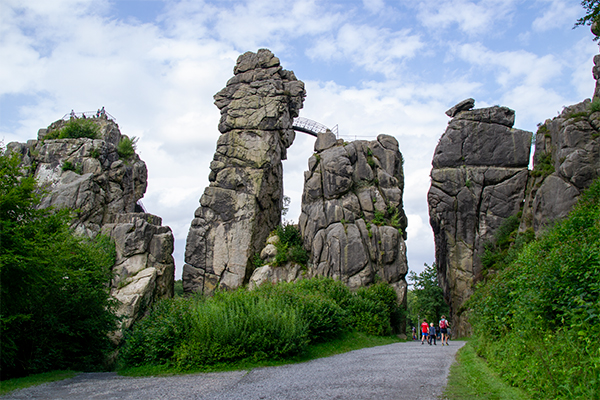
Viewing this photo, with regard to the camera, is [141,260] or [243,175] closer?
[141,260]

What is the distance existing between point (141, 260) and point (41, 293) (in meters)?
21.1

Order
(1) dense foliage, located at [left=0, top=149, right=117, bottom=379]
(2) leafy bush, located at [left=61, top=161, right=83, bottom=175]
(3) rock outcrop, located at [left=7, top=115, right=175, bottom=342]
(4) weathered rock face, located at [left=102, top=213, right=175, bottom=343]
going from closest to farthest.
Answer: (1) dense foliage, located at [left=0, top=149, right=117, bottom=379] → (4) weathered rock face, located at [left=102, top=213, right=175, bottom=343] → (3) rock outcrop, located at [left=7, top=115, right=175, bottom=342] → (2) leafy bush, located at [left=61, top=161, right=83, bottom=175]

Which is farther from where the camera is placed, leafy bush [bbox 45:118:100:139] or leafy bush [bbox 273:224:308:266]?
leafy bush [bbox 45:118:100:139]

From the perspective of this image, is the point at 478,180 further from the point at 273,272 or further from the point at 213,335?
the point at 213,335

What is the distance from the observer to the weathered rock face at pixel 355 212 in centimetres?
3503

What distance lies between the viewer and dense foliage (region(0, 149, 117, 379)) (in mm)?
12805

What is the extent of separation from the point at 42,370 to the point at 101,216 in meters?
25.7

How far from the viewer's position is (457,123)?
42.1 meters

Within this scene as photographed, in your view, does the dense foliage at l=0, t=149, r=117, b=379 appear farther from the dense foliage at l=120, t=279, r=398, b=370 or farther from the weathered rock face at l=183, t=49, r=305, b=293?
the weathered rock face at l=183, t=49, r=305, b=293

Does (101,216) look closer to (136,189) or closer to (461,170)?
(136,189)

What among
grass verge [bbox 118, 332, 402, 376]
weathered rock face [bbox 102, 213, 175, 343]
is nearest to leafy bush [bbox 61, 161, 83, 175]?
weathered rock face [bbox 102, 213, 175, 343]

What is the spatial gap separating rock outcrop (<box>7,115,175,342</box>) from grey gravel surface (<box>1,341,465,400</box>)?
21.1 metres

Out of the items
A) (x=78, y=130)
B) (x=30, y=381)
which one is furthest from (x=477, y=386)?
(x=78, y=130)

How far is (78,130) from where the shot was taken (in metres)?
43.2
